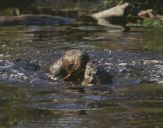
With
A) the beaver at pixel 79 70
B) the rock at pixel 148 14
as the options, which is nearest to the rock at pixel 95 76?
the beaver at pixel 79 70

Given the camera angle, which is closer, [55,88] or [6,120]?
[6,120]

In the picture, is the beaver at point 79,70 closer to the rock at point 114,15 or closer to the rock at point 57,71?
the rock at point 57,71

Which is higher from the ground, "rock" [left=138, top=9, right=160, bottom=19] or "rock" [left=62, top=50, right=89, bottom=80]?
"rock" [left=62, top=50, right=89, bottom=80]

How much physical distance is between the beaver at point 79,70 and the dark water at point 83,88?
204 millimetres

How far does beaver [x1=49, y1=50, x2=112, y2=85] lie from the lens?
10622 mm

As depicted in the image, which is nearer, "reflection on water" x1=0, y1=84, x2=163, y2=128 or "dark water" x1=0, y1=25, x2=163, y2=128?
"reflection on water" x1=0, y1=84, x2=163, y2=128

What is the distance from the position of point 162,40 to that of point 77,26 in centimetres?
459

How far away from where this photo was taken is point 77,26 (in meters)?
19.9

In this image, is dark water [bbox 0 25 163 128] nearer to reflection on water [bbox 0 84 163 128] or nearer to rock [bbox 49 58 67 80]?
reflection on water [bbox 0 84 163 128]

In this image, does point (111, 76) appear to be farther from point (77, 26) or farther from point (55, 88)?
point (77, 26)

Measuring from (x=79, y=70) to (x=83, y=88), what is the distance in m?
0.91

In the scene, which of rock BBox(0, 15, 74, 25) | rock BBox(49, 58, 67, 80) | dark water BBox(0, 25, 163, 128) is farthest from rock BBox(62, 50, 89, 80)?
rock BBox(0, 15, 74, 25)

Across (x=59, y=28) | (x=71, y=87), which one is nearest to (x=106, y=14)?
(x=59, y=28)

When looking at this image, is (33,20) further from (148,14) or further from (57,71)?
(57,71)
